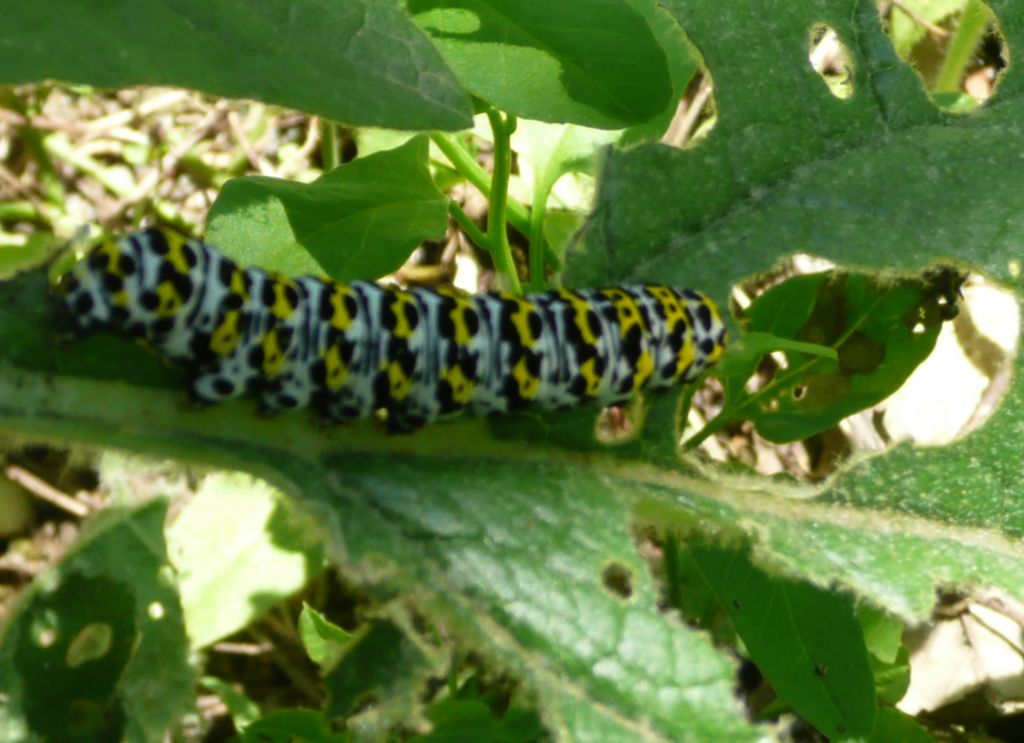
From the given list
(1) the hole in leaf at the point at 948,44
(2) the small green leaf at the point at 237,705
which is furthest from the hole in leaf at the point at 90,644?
(1) the hole in leaf at the point at 948,44

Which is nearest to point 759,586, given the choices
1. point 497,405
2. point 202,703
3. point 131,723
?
point 497,405

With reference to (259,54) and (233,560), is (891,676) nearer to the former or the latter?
(233,560)

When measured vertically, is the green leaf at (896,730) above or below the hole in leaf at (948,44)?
below

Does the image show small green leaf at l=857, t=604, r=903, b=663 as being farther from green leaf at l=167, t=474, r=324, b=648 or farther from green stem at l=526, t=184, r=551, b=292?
green leaf at l=167, t=474, r=324, b=648

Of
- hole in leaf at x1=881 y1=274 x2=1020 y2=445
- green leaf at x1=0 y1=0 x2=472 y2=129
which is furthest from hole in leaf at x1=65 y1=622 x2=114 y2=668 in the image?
hole in leaf at x1=881 y1=274 x2=1020 y2=445

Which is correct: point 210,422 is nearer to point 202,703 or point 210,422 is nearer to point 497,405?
point 497,405

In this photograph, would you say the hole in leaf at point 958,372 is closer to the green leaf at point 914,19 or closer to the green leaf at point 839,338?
the green leaf at point 914,19
